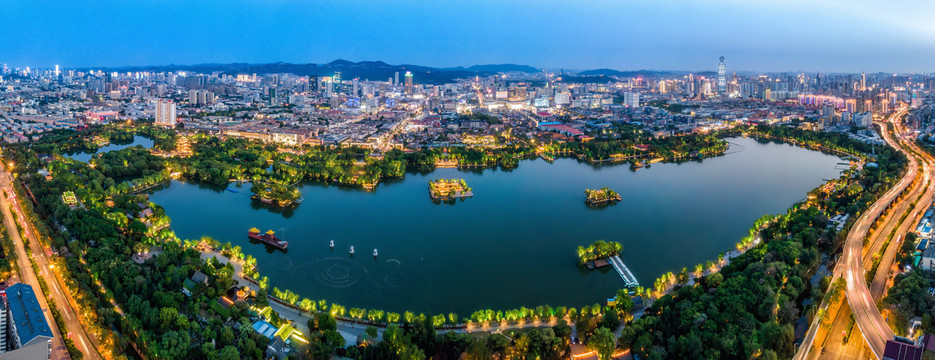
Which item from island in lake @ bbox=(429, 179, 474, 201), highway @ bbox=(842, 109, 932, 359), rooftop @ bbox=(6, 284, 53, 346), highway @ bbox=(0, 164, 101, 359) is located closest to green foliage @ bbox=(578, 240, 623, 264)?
highway @ bbox=(842, 109, 932, 359)

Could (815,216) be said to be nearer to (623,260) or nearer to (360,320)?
(623,260)

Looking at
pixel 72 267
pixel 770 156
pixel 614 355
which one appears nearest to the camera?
pixel 614 355

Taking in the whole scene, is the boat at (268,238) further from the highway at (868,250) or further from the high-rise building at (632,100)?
the high-rise building at (632,100)

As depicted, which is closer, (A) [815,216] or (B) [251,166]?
(A) [815,216]

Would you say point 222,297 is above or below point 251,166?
below

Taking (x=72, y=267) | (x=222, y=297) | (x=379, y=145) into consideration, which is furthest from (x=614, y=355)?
(x=379, y=145)

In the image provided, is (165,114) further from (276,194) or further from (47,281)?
(47,281)

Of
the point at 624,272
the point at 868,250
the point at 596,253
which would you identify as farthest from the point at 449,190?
the point at 868,250
